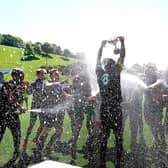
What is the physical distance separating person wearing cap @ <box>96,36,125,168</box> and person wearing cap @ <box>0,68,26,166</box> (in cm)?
205

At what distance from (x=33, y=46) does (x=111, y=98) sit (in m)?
131

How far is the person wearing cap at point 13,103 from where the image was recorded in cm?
877

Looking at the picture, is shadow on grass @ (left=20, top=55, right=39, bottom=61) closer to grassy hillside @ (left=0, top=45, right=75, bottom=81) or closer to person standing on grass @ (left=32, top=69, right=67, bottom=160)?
grassy hillside @ (left=0, top=45, right=75, bottom=81)

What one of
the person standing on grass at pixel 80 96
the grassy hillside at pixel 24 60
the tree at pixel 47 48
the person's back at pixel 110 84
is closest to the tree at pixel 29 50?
the grassy hillside at pixel 24 60

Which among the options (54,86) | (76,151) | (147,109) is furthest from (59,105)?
(147,109)

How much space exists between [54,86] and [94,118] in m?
2.03

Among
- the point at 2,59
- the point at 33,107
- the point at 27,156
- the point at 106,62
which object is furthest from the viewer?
the point at 2,59

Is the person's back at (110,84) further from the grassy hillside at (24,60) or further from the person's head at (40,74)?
the grassy hillside at (24,60)

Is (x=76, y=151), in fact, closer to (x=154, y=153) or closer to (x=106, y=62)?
(x=154, y=153)

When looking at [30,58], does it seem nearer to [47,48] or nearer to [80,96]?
[47,48]

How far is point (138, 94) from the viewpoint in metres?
11.1

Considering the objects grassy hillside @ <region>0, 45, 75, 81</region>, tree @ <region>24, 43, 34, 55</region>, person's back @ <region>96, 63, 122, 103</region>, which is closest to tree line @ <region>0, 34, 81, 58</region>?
tree @ <region>24, 43, 34, 55</region>

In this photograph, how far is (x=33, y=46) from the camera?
137m

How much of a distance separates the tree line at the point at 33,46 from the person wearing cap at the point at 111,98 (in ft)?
380
